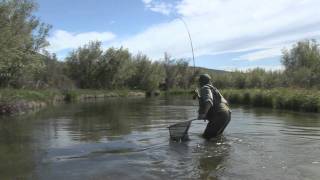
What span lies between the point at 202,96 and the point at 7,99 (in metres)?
24.4

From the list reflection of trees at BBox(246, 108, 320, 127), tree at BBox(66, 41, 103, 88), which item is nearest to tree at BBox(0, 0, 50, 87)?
reflection of trees at BBox(246, 108, 320, 127)

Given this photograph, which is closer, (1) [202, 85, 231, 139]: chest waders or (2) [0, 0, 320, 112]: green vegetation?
(1) [202, 85, 231, 139]: chest waders

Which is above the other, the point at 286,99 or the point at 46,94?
the point at 46,94

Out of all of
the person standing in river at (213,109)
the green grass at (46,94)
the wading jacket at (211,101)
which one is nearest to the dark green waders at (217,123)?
the person standing in river at (213,109)

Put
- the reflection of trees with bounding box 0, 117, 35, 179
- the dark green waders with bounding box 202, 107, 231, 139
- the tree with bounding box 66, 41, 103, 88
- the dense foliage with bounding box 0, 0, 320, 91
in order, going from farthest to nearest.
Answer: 1. the tree with bounding box 66, 41, 103, 88
2. the dense foliage with bounding box 0, 0, 320, 91
3. the dark green waders with bounding box 202, 107, 231, 139
4. the reflection of trees with bounding box 0, 117, 35, 179

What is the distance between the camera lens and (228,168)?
1207cm

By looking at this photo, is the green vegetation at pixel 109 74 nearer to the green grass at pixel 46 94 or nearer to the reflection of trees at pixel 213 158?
the green grass at pixel 46 94

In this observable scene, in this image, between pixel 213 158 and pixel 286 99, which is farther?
pixel 286 99

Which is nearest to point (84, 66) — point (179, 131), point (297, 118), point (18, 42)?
point (18, 42)

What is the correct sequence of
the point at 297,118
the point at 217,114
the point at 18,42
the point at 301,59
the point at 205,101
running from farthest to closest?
the point at 301,59 < the point at 18,42 < the point at 297,118 < the point at 217,114 < the point at 205,101

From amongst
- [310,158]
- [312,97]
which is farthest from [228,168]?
[312,97]

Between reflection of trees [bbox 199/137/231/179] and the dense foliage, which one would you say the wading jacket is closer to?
reflection of trees [bbox 199/137/231/179]

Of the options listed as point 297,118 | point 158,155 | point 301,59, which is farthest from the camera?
point 301,59

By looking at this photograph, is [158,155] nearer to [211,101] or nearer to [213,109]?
[211,101]
